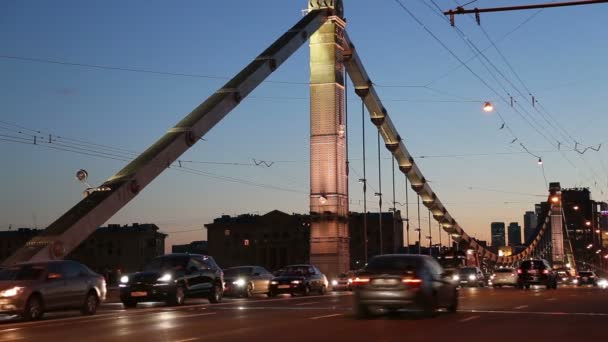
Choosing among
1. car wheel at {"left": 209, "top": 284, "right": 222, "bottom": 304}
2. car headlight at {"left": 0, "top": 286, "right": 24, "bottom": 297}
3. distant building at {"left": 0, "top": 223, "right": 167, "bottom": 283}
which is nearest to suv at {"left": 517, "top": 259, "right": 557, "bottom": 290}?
car wheel at {"left": 209, "top": 284, "right": 222, "bottom": 304}

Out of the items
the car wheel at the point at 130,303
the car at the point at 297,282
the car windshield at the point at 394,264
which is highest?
the car windshield at the point at 394,264

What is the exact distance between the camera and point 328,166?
56875 mm

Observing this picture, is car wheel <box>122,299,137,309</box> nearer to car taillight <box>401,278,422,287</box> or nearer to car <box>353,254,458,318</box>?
car <box>353,254,458,318</box>

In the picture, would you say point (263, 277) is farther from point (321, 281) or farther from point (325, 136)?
point (325, 136)

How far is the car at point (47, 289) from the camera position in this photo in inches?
855

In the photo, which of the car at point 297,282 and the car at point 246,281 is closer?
the car at point 297,282

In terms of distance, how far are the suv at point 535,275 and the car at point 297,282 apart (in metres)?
15.1

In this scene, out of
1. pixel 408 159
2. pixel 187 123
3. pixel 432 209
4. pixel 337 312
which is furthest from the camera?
pixel 432 209

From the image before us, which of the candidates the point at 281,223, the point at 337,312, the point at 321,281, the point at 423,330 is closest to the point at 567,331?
the point at 423,330

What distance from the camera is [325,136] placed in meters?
57.4

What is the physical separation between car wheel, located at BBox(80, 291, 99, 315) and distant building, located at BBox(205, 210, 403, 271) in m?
123

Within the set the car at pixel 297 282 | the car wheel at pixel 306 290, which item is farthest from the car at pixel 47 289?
A: the car wheel at pixel 306 290

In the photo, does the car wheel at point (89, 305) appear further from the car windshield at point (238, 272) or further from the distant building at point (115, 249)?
the distant building at point (115, 249)

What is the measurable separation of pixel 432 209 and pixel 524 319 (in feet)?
259
